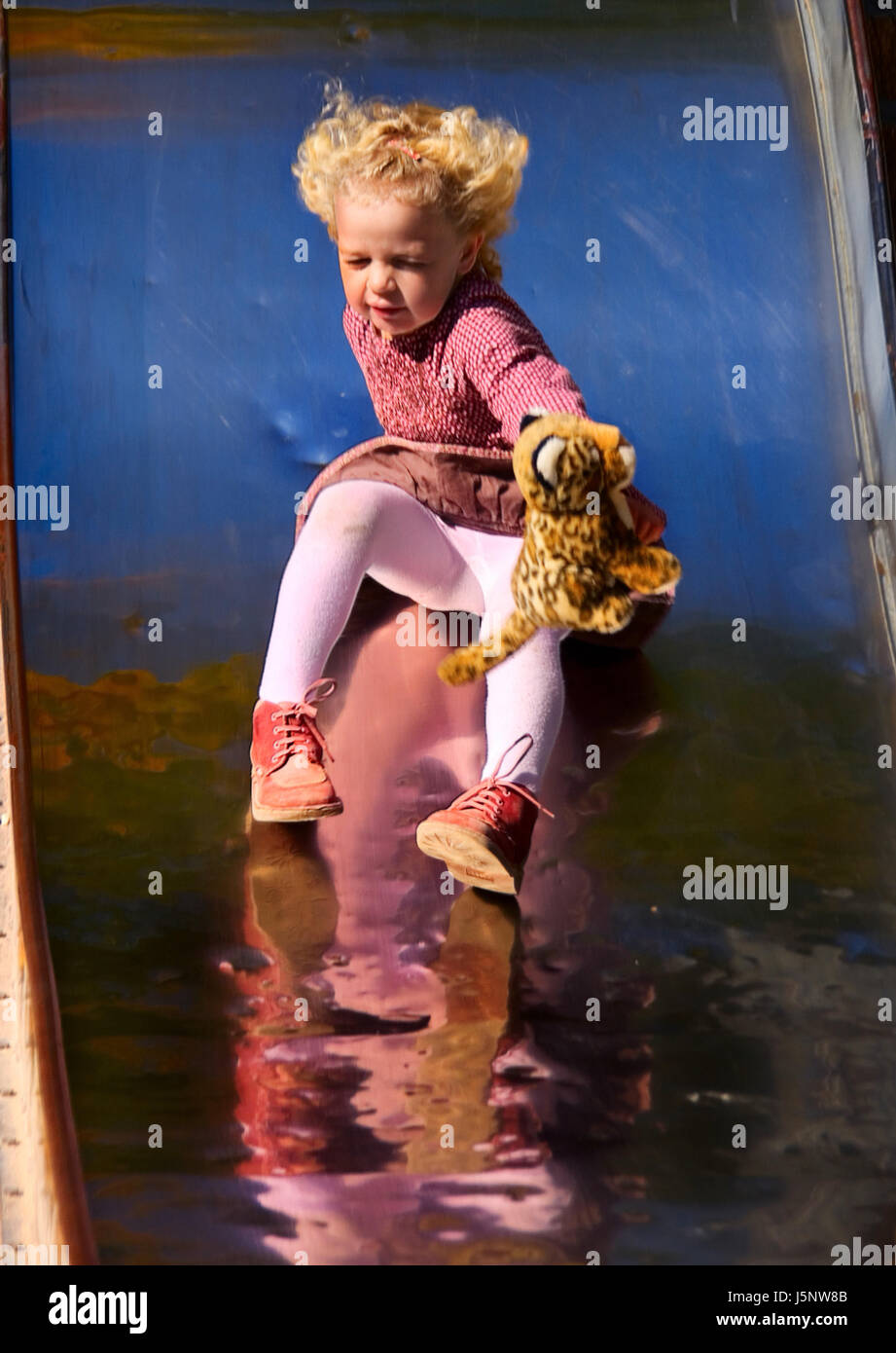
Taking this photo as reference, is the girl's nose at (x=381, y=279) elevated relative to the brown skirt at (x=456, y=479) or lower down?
elevated

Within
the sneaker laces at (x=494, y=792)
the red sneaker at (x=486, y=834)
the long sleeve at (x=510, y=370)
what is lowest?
the red sneaker at (x=486, y=834)

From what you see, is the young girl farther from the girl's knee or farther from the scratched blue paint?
the scratched blue paint

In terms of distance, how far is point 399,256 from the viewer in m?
1.54

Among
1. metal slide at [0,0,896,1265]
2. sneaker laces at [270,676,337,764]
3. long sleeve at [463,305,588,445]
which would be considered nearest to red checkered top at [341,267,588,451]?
long sleeve at [463,305,588,445]

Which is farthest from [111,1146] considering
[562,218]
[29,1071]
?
[562,218]

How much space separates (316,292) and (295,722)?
56 centimetres

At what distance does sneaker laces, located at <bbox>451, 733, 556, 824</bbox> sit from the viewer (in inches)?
58.8

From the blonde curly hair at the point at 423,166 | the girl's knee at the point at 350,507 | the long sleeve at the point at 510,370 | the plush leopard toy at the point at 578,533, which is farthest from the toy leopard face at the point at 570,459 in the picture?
the blonde curly hair at the point at 423,166

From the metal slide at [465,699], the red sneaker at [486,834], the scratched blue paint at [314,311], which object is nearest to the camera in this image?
the metal slide at [465,699]

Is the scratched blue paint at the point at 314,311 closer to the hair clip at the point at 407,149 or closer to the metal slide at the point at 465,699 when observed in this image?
the metal slide at the point at 465,699

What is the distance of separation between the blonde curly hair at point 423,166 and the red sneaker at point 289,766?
57 cm

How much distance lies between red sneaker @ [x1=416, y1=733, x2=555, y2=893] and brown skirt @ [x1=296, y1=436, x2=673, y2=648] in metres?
0.21

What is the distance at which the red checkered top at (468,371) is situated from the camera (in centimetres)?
152

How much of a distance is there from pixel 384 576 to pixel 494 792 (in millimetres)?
288
